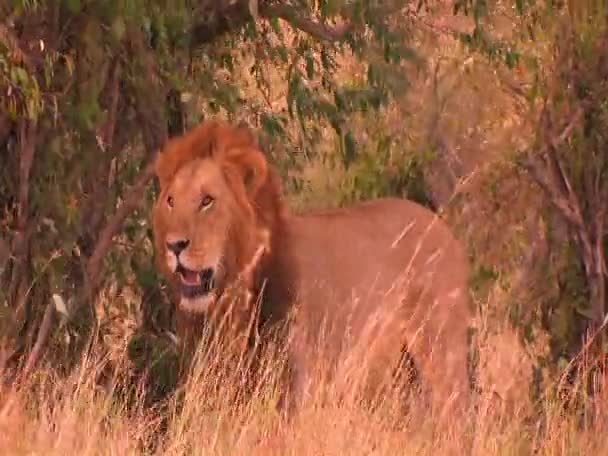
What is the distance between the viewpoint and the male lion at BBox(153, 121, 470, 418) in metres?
6.52

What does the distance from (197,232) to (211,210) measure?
0.44 ft

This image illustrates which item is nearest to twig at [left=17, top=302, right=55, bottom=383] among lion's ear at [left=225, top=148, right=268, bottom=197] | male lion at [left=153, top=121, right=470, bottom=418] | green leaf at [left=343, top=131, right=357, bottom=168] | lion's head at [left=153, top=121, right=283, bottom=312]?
male lion at [left=153, top=121, right=470, bottom=418]

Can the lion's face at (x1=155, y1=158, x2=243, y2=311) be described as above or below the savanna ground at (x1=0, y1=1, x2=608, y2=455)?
above

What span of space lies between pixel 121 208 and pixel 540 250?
Result: 247 cm

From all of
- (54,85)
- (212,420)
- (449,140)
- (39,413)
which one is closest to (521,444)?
(212,420)

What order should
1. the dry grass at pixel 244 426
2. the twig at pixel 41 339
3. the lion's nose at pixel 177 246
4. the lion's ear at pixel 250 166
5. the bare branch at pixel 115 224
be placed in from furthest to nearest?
the bare branch at pixel 115 224 → the twig at pixel 41 339 → the lion's ear at pixel 250 166 → the lion's nose at pixel 177 246 → the dry grass at pixel 244 426

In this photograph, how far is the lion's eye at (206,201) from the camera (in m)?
6.56

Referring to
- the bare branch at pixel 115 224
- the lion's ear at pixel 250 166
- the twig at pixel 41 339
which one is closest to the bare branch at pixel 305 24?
the bare branch at pixel 115 224

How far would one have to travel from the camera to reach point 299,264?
22.4 feet

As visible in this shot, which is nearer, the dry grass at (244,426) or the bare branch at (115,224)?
the dry grass at (244,426)

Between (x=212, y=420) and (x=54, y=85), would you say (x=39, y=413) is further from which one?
(x=54, y=85)

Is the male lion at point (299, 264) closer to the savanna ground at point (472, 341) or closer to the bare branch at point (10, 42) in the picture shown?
the savanna ground at point (472, 341)

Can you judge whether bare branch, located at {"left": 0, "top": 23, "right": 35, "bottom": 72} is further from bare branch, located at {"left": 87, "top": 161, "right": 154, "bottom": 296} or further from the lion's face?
bare branch, located at {"left": 87, "top": 161, "right": 154, "bottom": 296}

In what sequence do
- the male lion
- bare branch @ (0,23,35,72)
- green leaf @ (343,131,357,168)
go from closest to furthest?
1. bare branch @ (0,23,35,72)
2. the male lion
3. green leaf @ (343,131,357,168)
